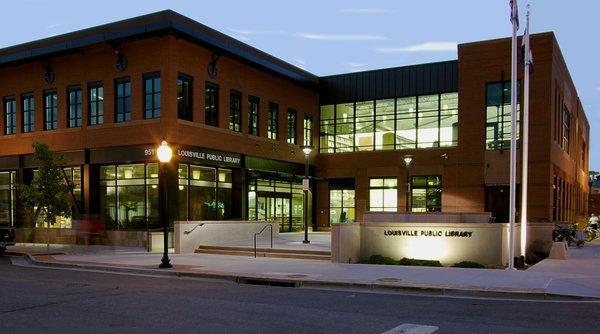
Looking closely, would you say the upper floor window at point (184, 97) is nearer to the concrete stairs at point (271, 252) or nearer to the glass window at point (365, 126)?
the concrete stairs at point (271, 252)

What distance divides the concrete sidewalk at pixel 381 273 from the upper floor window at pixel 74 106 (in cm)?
953

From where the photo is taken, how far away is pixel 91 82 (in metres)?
28.1

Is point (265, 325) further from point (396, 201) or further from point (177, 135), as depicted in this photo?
point (396, 201)

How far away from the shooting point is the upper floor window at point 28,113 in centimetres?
3067

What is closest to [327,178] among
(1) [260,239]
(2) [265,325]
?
(1) [260,239]

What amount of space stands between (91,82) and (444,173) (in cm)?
2092

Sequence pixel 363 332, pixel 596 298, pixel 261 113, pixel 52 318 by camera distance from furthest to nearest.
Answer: pixel 261 113
pixel 596 298
pixel 52 318
pixel 363 332

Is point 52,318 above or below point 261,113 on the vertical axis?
below

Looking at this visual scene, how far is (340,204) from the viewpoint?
3806 centimetres

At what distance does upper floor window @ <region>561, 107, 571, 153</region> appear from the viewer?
3784 cm

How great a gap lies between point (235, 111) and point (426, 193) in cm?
1335

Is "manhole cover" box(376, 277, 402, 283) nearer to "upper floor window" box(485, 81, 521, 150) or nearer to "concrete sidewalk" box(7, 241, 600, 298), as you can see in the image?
"concrete sidewalk" box(7, 241, 600, 298)

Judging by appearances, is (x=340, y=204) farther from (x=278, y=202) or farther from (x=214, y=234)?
(x=214, y=234)

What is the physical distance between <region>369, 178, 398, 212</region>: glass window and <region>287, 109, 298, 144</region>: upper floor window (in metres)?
5.93
